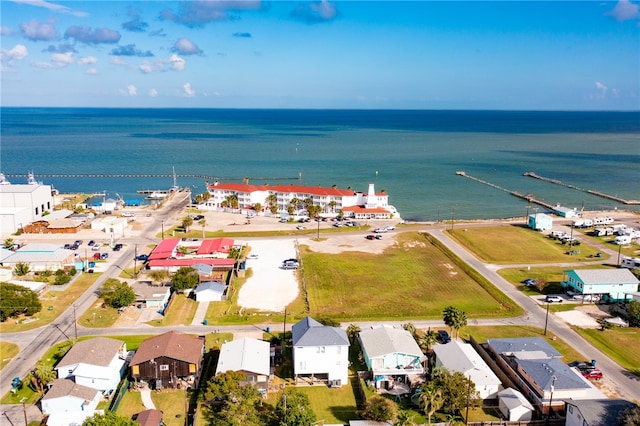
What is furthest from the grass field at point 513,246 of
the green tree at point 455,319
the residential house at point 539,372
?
the residential house at point 539,372

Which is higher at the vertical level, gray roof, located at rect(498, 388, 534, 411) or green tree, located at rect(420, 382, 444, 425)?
green tree, located at rect(420, 382, 444, 425)

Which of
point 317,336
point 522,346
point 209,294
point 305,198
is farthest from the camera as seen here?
point 305,198

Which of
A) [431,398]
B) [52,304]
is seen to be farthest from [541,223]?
[52,304]

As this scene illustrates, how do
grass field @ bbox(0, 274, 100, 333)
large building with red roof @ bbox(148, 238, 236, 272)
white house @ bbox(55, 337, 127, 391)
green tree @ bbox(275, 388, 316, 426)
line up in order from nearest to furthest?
green tree @ bbox(275, 388, 316, 426)
white house @ bbox(55, 337, 127, 391)
grass field @ bbox(0, 274, 100, 333)
large building with red roof @ bbox(148, 238, 236, 272)

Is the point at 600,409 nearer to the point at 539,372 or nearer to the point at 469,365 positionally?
the point at 539,372

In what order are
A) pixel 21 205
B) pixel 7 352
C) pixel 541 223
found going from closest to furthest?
1. pixel 7 352
2. pixel 541 223
3. pixel 21 205

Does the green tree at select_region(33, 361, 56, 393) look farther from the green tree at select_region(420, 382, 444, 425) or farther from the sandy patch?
the green tree at select_region(420, 382, 444, 425)

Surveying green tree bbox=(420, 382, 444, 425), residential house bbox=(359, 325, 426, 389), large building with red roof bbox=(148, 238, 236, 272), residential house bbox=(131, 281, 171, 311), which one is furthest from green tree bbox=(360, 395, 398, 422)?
large building with red roof bbox=(148, 238, 236, 272)
